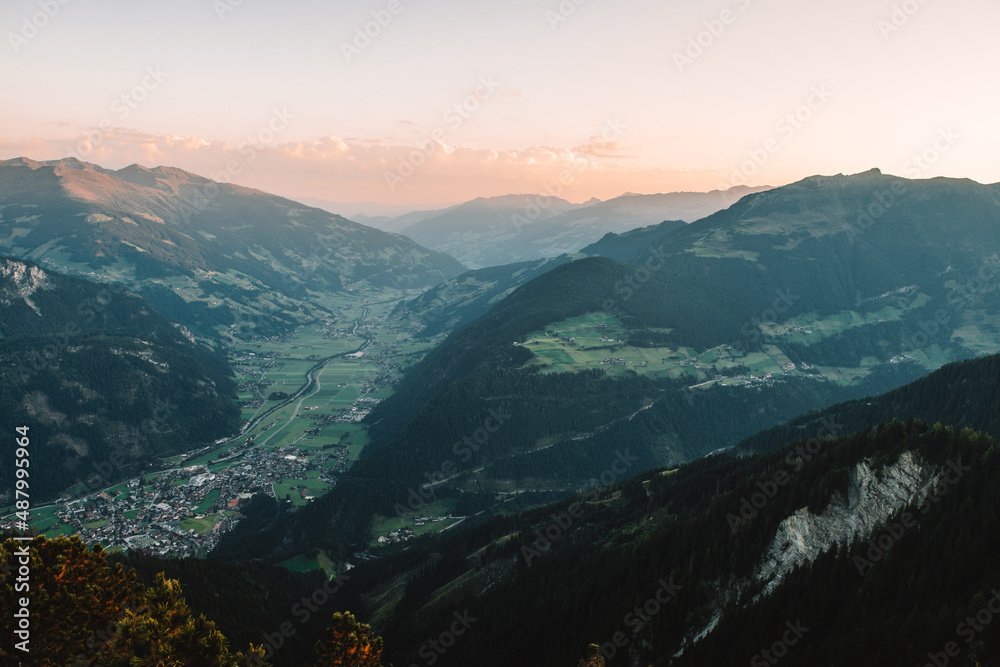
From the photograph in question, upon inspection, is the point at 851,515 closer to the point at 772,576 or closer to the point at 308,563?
the point at 772,576

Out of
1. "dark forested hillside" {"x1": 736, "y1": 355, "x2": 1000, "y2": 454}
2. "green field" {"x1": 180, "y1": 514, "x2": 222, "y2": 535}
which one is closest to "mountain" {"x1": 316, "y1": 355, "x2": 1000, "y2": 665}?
"dark forested hillside" {"x1": 736, "y1": 355, "x2": 1000, "y2": 454}

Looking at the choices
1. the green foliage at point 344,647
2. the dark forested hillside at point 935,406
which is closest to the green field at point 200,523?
the green foliage at point 344,647

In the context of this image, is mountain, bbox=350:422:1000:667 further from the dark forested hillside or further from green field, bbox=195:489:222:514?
green field, bbox=195:489:222:514


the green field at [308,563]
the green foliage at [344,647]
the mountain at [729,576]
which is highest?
the green foliage at [344,647]

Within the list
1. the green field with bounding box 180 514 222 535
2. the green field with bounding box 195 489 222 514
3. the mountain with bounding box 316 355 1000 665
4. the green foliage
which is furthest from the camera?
the green field with bounding box 195 489 222 514

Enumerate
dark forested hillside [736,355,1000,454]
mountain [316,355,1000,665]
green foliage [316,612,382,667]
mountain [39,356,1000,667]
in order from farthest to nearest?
dark forested hillside [736,355,1000,454], mountain [39,356,1000,667], mountain [316,355,1000,665], green foliage [316,612,382,667]

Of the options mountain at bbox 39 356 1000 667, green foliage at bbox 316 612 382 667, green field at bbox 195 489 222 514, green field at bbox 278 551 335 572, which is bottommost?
green field at bbox 278 551 335 572

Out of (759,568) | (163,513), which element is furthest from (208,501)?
(759,568)

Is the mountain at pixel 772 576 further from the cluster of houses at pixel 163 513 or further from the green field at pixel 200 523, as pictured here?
the green field at pixel 200 523

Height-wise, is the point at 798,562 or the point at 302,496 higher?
the point at 798,562

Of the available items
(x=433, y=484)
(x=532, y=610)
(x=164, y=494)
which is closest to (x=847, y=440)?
(x=532, y=610)

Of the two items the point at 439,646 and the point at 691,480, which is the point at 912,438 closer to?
the point at 691,480
